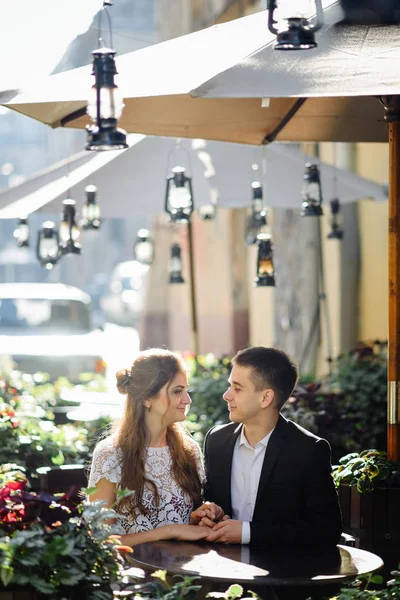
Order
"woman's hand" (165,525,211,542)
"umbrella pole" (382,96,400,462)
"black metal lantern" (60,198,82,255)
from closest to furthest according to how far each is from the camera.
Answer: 1. "woman's hand" (165,525,211,542)
2. "umbrella pole" (382,96,400,462)
3. "black metal lantern" (60,198,82,255)

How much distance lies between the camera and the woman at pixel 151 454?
4.00 metres

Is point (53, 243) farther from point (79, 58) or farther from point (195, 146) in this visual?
point (79, 58)

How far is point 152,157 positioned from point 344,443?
294cm

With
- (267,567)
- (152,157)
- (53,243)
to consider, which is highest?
(152,157)

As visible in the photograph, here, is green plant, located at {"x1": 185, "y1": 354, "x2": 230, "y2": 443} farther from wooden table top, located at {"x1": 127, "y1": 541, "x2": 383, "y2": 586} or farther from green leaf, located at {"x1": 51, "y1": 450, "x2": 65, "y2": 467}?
wooden table top, located at {"x1": 127, "y1": 541, "x2": 383, "y2": 586}

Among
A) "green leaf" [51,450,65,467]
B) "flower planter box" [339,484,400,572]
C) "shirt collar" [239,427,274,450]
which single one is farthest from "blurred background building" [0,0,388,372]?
"flower planter box" [339,484,400,572]

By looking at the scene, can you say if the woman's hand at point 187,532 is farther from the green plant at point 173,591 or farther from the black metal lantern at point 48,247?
the black metal lantern at point 48,247

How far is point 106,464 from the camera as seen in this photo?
3979 mm

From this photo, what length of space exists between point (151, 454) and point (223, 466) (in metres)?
0.26

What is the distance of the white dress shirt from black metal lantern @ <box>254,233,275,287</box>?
10.6ft

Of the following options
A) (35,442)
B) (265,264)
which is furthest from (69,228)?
(35,442)

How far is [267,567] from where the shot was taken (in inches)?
134

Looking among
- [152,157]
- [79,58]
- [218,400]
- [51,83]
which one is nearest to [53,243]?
[152,157]

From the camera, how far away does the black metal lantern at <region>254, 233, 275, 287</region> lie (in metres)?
7.28
